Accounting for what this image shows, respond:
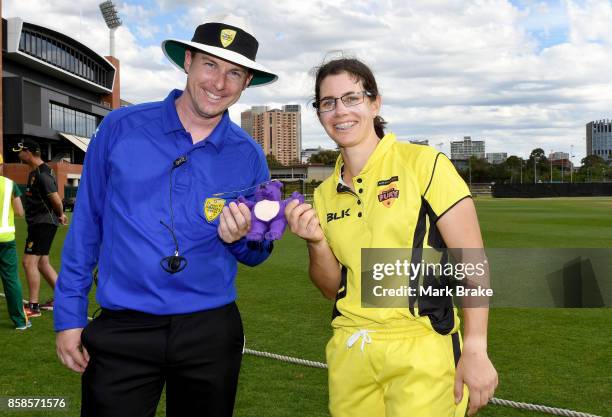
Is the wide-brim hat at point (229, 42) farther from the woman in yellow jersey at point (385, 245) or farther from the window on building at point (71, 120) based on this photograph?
the window on building at point (71, 120)

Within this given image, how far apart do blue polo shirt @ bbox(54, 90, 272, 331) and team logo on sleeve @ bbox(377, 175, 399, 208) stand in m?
0.74

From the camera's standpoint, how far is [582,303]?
9727mm

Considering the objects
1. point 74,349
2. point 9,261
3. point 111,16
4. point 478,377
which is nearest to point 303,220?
point 478,377

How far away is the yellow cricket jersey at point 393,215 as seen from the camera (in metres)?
2.53

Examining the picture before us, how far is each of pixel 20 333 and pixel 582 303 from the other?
8.34 m

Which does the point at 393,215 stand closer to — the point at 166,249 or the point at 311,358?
the point at 166,249

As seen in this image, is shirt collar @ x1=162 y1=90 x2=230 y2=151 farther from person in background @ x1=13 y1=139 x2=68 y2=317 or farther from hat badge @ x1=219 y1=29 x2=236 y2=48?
person in background @ x1=13 y1=139 x2=68 y2=317

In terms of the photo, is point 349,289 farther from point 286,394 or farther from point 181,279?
point 286,394

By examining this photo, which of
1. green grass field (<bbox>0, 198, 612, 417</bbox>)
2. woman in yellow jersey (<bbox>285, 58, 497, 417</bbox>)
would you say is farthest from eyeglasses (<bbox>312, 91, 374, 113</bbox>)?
green grass field (<bbox>0, 198, 612, 417</bbox>)

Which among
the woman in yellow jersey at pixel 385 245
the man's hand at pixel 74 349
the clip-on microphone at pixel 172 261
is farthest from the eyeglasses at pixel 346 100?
the man's hand at pixel 74 349

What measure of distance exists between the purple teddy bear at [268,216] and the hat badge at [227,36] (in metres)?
0.82

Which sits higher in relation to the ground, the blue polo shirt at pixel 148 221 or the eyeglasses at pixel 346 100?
the eyeglasses at pixel 346 100

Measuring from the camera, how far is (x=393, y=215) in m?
2.55

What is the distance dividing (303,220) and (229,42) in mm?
1051
